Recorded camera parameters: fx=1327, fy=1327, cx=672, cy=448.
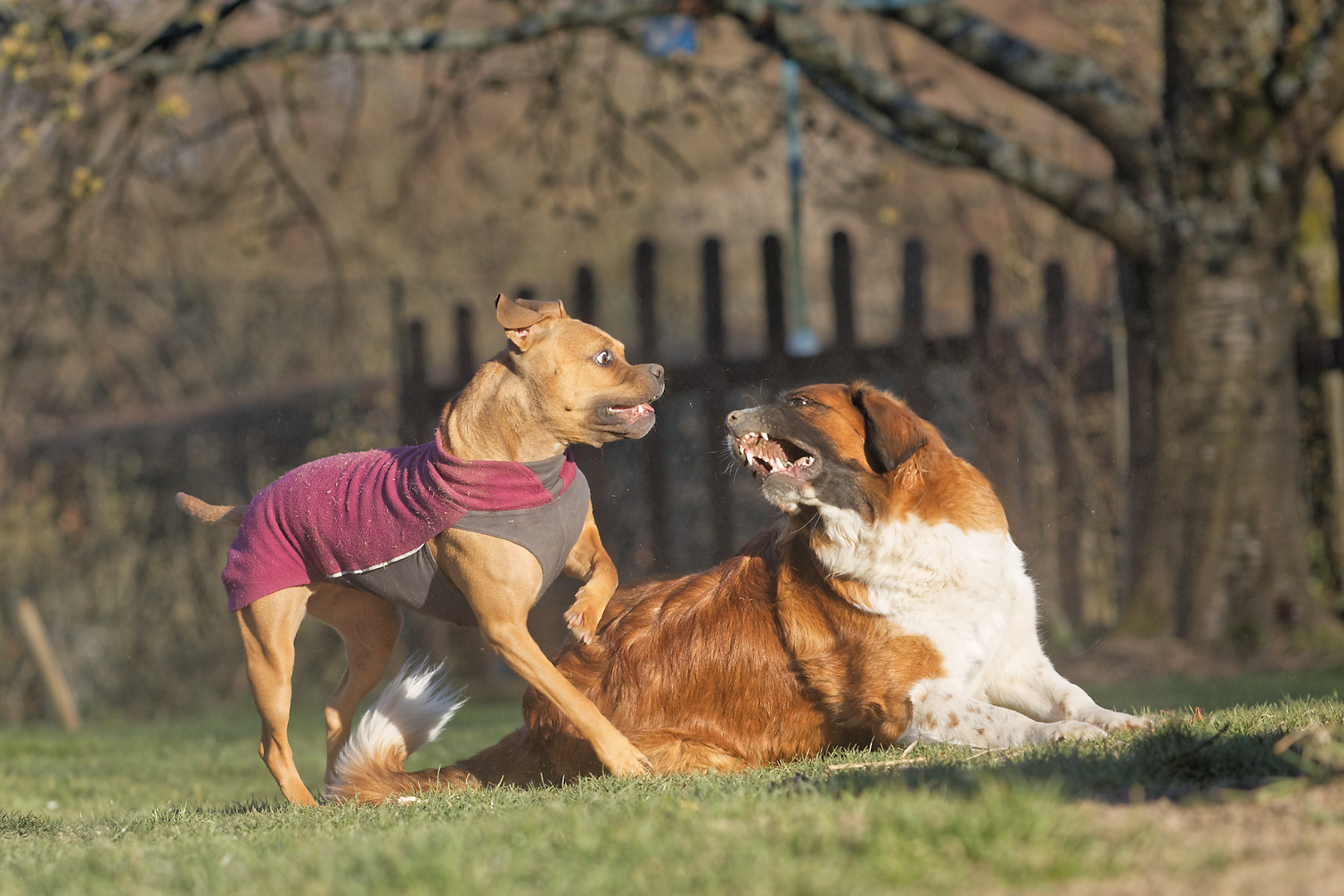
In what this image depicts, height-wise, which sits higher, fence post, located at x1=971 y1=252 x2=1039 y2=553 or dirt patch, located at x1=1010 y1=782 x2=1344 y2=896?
fence post, located at x1=971 y1=252 x2=1039 y2=553

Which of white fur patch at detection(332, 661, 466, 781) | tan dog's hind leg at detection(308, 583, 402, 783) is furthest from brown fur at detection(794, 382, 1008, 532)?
tan dog's hind leg at detection(308, 583, 402, 783)

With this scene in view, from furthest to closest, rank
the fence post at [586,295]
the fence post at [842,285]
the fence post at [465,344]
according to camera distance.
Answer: the fence post at [465,344] < the fence post at [586,295] < the fence post at [842,285]

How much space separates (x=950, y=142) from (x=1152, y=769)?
629 centimetres

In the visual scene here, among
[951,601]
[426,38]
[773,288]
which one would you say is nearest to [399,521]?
[951,601]

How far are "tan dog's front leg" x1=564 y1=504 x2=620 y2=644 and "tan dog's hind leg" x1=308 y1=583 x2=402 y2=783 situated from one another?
0.78m

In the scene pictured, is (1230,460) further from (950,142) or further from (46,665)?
(46,665)

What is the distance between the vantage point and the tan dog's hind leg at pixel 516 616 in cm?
436

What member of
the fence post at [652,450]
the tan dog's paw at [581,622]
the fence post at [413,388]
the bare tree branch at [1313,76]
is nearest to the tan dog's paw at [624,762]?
the tan dog's paw at [581,622]

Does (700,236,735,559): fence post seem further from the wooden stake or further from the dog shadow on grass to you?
the wooden stake

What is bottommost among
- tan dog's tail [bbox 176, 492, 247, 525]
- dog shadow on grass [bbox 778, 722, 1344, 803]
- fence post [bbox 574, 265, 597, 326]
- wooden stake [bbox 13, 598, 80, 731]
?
wooden stake [bbox 13, 598, 80, 731]

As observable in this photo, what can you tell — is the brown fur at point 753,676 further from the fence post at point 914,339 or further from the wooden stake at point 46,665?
the wooden stake at point 46,665

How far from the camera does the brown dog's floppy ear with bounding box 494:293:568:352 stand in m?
4.63

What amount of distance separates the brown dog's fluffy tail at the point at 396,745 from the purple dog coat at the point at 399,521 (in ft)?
1.12

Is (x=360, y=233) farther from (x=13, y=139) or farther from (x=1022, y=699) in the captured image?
(x=1022, y=699)
